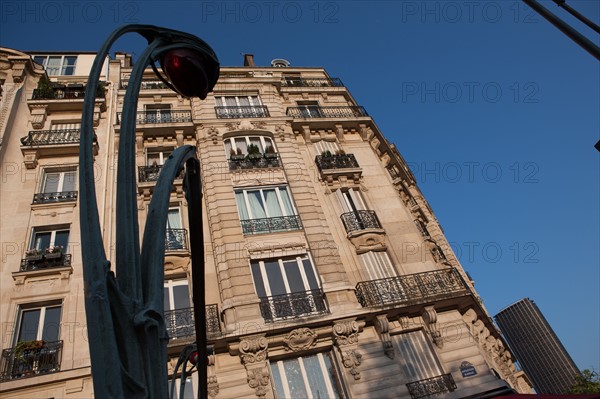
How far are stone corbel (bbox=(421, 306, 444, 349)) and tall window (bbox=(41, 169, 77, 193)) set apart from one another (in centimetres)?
1322

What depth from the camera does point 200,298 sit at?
2582mm

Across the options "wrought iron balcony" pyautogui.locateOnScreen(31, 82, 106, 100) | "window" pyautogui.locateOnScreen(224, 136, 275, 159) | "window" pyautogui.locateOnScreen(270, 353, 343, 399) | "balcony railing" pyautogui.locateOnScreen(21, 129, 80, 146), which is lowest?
"window" pyautogui.locateOnScreen(270, 353, 343, 399)

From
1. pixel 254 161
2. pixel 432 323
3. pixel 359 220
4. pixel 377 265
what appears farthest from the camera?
pixel 254 161

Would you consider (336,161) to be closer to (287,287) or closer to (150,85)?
(287,287)

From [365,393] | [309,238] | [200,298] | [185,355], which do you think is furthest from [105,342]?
[309,238]

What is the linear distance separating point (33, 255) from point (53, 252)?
521 millimetres

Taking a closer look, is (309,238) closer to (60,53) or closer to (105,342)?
(105,342)

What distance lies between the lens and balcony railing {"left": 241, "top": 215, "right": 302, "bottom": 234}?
13.4m

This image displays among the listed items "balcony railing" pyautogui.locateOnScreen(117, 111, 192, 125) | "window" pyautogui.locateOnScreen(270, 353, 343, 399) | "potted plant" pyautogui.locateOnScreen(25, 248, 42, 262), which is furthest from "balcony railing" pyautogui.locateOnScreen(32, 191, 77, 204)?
"window" pyautogui.locateOnScreen(270, 353, 343, 399)

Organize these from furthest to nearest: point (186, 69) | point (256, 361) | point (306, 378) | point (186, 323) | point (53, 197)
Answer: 1. point (53, 197)
2. point (186, 323)
3. point (306, 378)
4. point (256, 361)
5. point (186, 69)

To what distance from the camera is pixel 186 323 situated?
10.9m

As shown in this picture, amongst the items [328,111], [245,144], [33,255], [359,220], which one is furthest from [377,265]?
[33,255]

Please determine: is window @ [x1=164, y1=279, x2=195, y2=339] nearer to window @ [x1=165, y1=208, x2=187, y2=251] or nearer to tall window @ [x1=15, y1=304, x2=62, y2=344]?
window @ [x1=165, y1=208, x2=187, y2=251]

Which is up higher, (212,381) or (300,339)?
(300,339)
